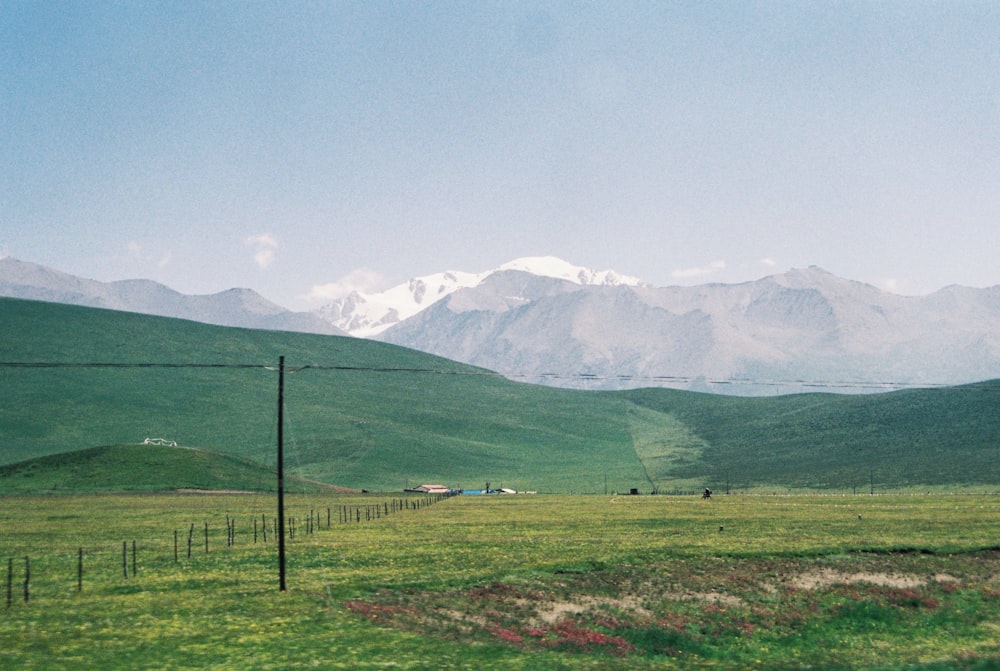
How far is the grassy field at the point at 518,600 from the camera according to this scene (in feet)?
132

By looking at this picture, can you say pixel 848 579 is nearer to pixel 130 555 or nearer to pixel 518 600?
pixel 518 600

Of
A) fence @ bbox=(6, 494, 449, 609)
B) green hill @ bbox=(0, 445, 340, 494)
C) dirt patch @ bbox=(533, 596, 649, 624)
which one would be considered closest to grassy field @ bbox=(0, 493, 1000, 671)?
dirt patch @ bbox=(533, 596, 649, 624)

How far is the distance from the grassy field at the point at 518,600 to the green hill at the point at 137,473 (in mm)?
72357

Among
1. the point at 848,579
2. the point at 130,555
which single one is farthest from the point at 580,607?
the point at 130,555

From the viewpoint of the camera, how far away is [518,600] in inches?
2014

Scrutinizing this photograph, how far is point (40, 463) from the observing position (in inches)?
6590

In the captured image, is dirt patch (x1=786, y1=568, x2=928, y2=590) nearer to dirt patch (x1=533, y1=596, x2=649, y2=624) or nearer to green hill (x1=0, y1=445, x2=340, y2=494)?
dirt patch (x1=533, y1=596, x2=649, y2=624)

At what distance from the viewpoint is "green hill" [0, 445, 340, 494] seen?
6142 inches

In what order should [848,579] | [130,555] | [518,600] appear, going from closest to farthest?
[518,600]
[848,579]
[130,555]

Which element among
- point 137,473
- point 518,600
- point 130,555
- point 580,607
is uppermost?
point 137,473

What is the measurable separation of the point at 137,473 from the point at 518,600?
130m

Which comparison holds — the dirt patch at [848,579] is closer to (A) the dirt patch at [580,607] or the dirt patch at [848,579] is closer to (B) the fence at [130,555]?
(A) the dirt patch at [580,607]

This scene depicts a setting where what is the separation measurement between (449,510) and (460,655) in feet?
291

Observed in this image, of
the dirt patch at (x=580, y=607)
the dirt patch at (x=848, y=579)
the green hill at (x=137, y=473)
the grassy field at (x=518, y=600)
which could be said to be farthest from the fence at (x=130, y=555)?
the green hill at (x=137, y=473)
